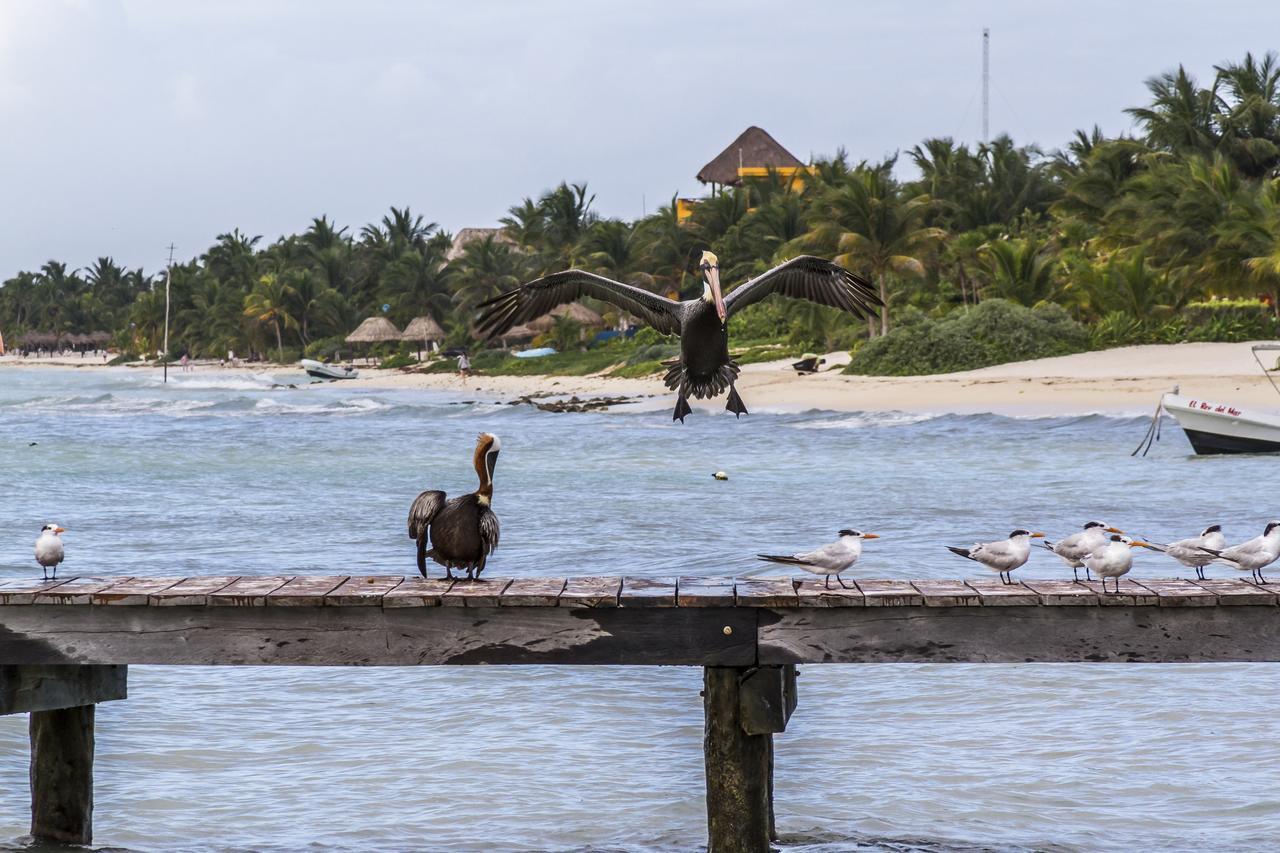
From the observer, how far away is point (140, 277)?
166 metres

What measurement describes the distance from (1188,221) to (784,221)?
18.9 m

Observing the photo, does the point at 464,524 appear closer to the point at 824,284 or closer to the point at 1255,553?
the point at 824,284

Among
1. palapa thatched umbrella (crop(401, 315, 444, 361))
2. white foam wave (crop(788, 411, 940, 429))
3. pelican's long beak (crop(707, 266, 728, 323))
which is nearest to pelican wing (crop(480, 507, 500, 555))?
pelican's long beak (crop(707, 266, 728, 323))

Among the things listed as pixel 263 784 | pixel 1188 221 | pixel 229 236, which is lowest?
pixel 263 784

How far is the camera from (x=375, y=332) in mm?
89938

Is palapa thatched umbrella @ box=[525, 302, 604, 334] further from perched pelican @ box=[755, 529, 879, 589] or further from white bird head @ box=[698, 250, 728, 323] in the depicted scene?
perched pelican @ box=[755, 529, 879, 589]

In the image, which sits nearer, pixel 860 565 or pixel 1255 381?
pixel 860 565

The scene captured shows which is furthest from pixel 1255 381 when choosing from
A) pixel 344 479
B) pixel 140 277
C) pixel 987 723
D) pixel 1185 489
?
pixel 140 277

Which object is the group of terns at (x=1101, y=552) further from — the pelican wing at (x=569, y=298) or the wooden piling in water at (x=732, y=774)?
the pelican wing at (x=569, y=298)

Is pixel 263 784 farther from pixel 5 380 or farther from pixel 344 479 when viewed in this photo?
pixel 5 380

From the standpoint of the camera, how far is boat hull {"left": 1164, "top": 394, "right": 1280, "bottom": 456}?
93.1 feet

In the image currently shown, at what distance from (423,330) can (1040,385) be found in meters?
51.5

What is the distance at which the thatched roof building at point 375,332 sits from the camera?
8969cm

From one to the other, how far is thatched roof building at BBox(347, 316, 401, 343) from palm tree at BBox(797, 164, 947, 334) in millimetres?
44093
